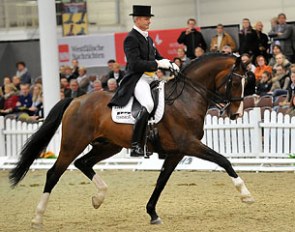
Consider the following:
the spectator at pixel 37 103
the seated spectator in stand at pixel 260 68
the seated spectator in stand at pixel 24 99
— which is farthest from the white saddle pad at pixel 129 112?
the seated spectator in stand at pixel 24 99

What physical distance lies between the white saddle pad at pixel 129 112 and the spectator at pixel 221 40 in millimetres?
9159

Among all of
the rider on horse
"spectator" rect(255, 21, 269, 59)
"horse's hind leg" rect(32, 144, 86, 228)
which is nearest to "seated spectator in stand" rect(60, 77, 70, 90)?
"spectator" rect(255, 21, 269, 59)

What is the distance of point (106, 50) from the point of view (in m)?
20.6

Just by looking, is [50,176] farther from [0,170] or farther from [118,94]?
[0,170]

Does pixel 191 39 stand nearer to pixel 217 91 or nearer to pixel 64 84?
pixel 64 84

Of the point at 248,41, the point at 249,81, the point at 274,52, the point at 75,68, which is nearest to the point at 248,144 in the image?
the point at 274,52

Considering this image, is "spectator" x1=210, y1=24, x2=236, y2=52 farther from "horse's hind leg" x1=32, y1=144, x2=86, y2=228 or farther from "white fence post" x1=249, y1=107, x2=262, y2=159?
"horse's hind leg" x1=32, y1=144, x2=86, y2=228

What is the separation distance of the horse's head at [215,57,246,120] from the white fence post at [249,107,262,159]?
17.8 ft

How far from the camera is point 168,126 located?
9.41 m

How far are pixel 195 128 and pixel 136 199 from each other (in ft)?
8.22

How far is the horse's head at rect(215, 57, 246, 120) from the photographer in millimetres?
9414

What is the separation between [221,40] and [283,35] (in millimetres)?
1413

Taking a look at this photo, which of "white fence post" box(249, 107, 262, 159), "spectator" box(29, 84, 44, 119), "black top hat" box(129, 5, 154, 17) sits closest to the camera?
"black top hat" box(129, 5, 154, 17)

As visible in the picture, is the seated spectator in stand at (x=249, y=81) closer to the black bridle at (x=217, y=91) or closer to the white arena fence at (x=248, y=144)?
the black bridle at (x=217, y=91)
